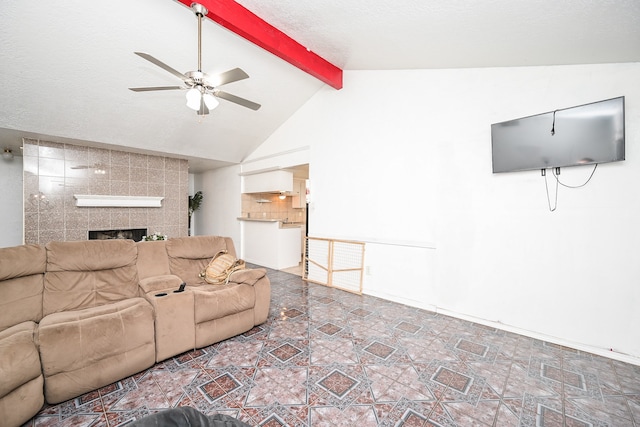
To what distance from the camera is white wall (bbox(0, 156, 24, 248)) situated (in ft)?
17.3

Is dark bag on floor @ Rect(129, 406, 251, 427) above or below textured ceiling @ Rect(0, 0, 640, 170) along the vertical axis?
below

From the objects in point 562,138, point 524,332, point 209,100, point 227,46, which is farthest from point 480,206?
point 227,46

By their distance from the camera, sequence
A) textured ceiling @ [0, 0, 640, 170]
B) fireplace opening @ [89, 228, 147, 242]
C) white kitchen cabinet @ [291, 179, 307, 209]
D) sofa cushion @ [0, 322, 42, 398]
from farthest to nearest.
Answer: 1. white kitchen cabinet @ [291, 179, 307, 209]
2. fireplace opening @ [89, 228, 147, 242]
3. textured ceiling @ [0, 0, 640, 170]
4. sofa cushion @ [0, 322, 42, 398]

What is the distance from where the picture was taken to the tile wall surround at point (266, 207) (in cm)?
670

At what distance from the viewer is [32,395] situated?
1558 millimetres

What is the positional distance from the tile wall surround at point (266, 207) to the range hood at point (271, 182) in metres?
0.35

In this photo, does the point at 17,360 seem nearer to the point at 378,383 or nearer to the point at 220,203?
the point at 378,383

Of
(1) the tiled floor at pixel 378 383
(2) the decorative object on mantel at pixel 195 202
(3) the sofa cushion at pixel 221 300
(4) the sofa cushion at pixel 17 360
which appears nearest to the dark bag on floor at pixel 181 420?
(1) the tiled floor at pixel 378 383

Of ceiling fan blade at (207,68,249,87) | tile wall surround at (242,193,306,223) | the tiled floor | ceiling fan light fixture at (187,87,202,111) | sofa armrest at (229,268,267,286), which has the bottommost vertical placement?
the tiled floor

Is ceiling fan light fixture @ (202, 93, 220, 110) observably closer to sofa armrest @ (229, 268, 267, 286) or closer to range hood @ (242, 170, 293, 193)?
sofa armrest @ (229, 268, 267, 286)

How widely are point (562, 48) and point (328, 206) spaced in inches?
132

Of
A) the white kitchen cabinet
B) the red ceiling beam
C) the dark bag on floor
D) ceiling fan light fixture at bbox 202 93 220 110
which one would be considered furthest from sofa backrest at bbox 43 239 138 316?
the white kitchen cabinet

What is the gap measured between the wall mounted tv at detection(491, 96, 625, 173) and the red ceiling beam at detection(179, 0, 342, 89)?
244cm

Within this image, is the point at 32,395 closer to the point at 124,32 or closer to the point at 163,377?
the point at 163,377
